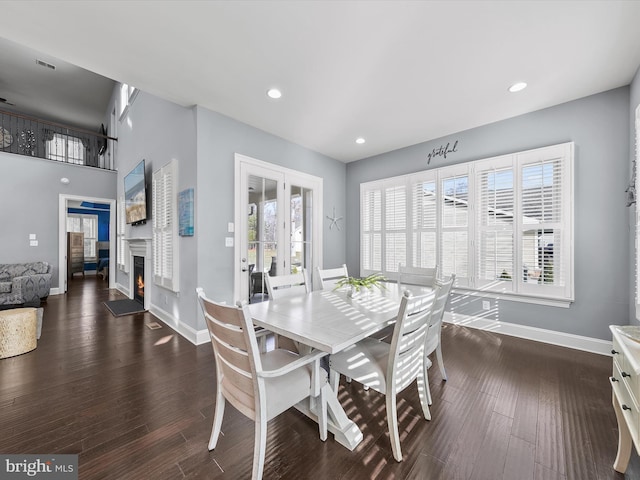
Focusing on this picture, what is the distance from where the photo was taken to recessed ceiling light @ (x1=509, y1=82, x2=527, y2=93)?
2.51 meters

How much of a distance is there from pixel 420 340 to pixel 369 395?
0.74 meters

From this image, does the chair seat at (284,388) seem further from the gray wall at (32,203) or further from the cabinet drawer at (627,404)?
the gray wall at (32,203)

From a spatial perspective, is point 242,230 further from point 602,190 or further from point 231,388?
point 602,190

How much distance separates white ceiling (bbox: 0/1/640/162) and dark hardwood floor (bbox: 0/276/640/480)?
2.77m

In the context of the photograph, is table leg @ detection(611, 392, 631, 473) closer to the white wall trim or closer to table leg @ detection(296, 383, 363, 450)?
table leg @ detection(296, 383, 363, 450)

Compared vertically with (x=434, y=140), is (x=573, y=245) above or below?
below

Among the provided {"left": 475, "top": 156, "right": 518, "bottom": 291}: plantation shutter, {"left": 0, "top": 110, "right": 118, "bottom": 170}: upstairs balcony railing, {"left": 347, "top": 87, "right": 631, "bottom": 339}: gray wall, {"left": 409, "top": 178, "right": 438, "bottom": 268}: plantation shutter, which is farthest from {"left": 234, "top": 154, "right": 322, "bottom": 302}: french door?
{"left": 0, "top": 110, "right": 118, "bottom": 170}: upstairs balcony railing

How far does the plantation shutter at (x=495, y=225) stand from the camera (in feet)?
10.5

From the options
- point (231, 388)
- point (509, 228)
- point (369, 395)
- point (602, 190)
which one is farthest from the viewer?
point (509, 228)

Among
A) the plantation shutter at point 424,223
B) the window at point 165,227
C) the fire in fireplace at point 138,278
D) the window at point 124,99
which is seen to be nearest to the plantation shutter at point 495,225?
the plantation shutter at point 424,223

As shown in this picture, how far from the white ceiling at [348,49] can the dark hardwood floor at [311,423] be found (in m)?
2.77

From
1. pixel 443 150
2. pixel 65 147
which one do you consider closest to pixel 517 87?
pixel 443 150

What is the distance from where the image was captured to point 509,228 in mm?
3188

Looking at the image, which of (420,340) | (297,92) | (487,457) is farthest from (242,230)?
(487,457)
